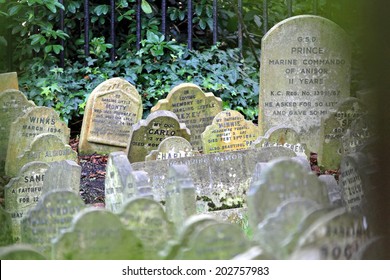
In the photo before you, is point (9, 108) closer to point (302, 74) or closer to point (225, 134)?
point (225, 134)

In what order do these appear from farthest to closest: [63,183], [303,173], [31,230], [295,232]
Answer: [63,183], [31,230], [303,173], [295,232]

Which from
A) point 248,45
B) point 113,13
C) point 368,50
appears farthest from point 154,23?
point 368,50

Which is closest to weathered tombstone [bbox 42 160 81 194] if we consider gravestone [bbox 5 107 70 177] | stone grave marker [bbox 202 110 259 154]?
gravestone [bbox 5 107 70 177]

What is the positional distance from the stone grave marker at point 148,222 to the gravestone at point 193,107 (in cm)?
472

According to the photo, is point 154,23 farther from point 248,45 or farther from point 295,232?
point 295,232

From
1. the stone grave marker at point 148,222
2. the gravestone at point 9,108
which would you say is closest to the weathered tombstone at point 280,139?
the gravestone at point 9,108

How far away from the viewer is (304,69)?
7.25 metres

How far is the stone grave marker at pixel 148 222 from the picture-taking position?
2.58 m

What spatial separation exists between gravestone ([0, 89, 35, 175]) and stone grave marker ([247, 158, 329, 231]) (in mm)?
5370

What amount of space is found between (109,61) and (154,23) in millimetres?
775

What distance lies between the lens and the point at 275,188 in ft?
7.77

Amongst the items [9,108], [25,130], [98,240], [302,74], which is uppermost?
[302,74]

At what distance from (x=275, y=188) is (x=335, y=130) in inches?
177

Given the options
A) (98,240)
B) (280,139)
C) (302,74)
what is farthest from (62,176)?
(302,74)
